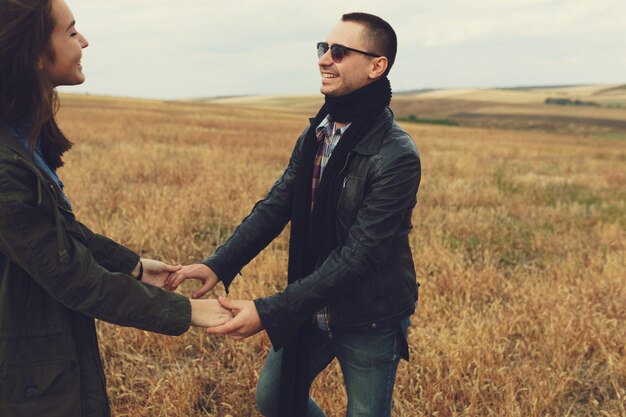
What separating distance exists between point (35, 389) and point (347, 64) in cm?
165

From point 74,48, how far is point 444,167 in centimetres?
1293

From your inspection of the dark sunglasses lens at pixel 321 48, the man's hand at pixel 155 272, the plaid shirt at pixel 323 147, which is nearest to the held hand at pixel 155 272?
the man's hand at pixel 155 272

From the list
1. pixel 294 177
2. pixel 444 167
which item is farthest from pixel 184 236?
pixel 444 167

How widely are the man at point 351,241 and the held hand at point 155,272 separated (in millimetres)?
544

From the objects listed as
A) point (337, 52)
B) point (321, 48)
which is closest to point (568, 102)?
point (321, 48)

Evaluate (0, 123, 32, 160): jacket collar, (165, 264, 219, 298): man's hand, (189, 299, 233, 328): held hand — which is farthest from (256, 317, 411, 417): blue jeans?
(0, 123, 32, 160): jacket collar

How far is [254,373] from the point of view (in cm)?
337

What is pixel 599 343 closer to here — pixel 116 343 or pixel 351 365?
pixel 351 365

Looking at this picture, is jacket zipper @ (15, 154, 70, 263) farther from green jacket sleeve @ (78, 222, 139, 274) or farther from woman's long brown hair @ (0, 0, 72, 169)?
green jacket sleeve @ (78, 222, 139, 274)

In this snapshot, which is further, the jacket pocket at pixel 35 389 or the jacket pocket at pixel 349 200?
the jacket pocket at pixel 349 200

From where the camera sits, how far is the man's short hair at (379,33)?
204 cm

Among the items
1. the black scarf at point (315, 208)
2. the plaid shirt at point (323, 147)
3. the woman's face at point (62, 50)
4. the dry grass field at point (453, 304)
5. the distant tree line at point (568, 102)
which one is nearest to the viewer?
the woman's face at point (62, 50)

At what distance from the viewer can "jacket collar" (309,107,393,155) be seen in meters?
2.03

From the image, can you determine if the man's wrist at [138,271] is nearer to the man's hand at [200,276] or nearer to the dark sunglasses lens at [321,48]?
the man's hand at [200,276]
